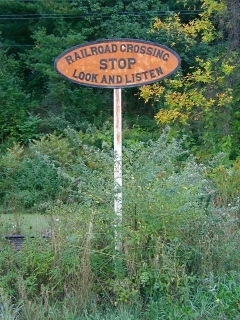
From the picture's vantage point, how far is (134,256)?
6.89 meters

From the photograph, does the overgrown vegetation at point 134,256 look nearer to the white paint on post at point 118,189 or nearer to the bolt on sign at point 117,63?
the white paint on post at point 118,189

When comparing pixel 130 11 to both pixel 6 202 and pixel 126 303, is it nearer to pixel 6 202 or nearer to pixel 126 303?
pixel 6 202

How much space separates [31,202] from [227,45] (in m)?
9.62

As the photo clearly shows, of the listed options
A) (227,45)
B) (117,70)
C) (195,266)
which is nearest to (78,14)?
(227,45)

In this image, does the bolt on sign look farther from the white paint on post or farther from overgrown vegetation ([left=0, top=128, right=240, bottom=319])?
overgrown vegetation ([left=0, top=128, right=240, bottom=319])

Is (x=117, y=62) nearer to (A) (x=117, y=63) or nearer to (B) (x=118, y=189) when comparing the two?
(A) (x=117, y=63)

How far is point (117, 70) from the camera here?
8.08 metres

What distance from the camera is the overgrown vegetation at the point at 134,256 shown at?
6648mm

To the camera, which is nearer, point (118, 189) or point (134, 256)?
point (134, 256)

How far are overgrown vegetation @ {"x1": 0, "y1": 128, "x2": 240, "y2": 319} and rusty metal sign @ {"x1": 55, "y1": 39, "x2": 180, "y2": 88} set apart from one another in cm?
108

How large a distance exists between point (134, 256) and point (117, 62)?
2.65 metres

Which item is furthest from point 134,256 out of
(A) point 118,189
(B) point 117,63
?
(B) point 117,63

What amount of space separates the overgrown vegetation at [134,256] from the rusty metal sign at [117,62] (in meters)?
1.08

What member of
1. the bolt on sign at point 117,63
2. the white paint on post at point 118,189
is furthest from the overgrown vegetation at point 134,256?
the bolt on sign at point 117,63
